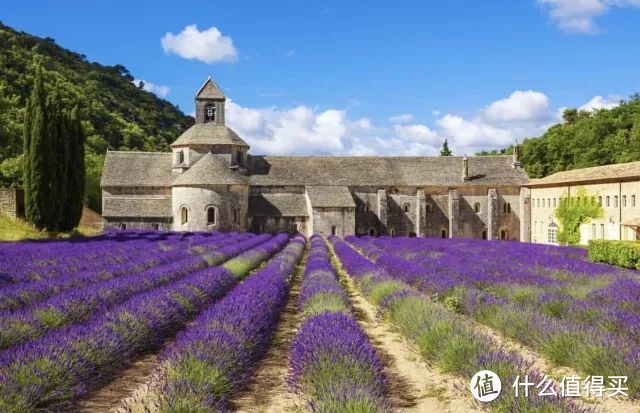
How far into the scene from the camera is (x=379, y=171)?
4506cm

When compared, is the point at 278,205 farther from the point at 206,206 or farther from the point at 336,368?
the point at 336,368

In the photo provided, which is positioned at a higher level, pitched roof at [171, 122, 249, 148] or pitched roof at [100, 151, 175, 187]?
pitched roof at [171, 122, 249, 148]

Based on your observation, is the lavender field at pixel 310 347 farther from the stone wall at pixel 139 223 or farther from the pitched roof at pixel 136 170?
the pitched roof at pixel 136 170

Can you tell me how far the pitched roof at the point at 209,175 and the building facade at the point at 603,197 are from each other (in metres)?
20.3

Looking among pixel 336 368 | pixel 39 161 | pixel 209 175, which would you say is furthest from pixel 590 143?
pixel 336 368

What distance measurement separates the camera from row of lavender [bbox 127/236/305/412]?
15.9ft

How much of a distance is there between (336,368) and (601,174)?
101ft

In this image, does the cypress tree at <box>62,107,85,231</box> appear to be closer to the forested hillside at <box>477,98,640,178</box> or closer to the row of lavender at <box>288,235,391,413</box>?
the row of lavender at <box>288,235,391,413</box>

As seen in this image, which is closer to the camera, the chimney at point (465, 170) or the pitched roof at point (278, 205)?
the pitched roof at point (278, 205)

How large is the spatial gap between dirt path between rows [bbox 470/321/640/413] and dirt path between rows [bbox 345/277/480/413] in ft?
2.72

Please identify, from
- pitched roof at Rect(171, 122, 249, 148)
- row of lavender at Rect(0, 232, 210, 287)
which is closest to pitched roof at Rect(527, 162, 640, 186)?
pitched roof at Rect(171, 122, 249, 148)

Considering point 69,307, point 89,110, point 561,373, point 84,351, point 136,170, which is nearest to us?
point 84,351

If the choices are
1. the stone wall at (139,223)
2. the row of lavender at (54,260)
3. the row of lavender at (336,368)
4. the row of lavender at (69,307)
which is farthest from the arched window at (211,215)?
the row of lavender at (336,368)

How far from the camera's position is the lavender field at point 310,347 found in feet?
16.7
